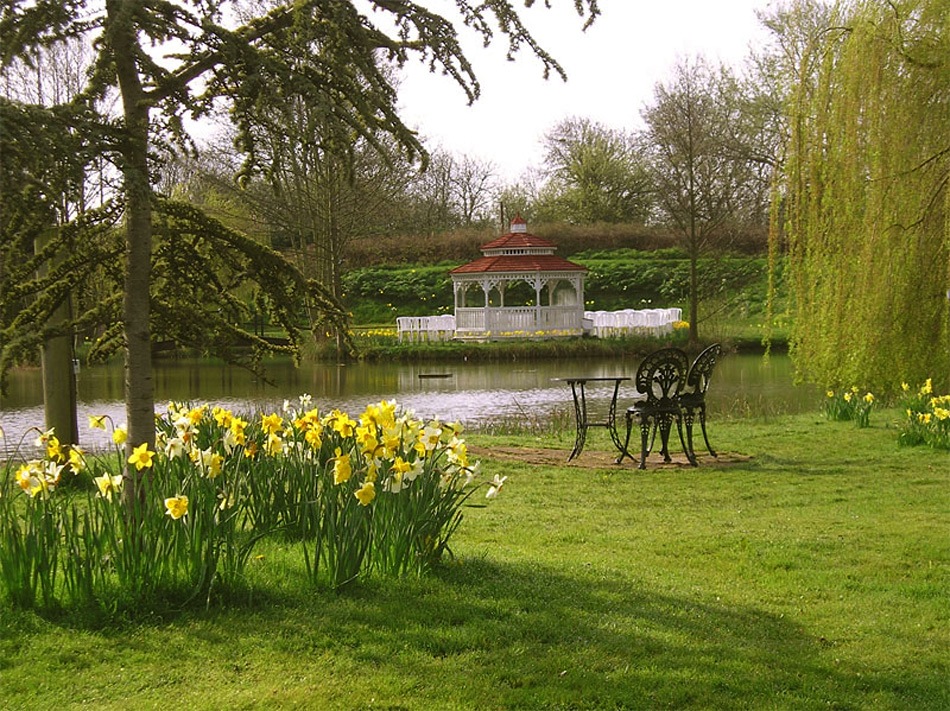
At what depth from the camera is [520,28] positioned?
211 inches

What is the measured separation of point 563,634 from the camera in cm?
397

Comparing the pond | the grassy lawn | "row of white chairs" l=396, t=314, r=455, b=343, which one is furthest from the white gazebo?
the grassy lawn

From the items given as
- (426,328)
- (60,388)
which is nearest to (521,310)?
(426,328)

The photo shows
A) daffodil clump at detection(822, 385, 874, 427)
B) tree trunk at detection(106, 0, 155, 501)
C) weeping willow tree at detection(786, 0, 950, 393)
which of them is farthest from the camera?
daffodil clump at detection(822, 385, 874, 427)

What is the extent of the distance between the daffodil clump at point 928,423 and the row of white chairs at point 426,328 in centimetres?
2411

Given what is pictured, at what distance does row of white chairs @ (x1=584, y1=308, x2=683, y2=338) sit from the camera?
3316cm

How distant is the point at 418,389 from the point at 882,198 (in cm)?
1332

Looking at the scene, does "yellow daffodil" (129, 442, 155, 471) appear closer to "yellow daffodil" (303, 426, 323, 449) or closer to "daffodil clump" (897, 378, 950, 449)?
"yellow daffodil" (303, 426, 323, 449)

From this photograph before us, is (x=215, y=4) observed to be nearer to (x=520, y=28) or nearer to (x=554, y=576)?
(x=520, y=28)

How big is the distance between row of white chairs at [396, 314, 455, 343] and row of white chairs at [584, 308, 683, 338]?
4899 millimetres

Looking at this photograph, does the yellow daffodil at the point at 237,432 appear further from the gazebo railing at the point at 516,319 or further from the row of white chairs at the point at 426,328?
the gazebo railing at the point at 516,319

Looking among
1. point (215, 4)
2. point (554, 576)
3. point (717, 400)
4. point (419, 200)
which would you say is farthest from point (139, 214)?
point (419, 200)

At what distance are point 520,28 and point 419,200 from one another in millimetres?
45397

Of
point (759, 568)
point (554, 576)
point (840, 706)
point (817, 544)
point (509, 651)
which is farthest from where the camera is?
point (817, 544)
